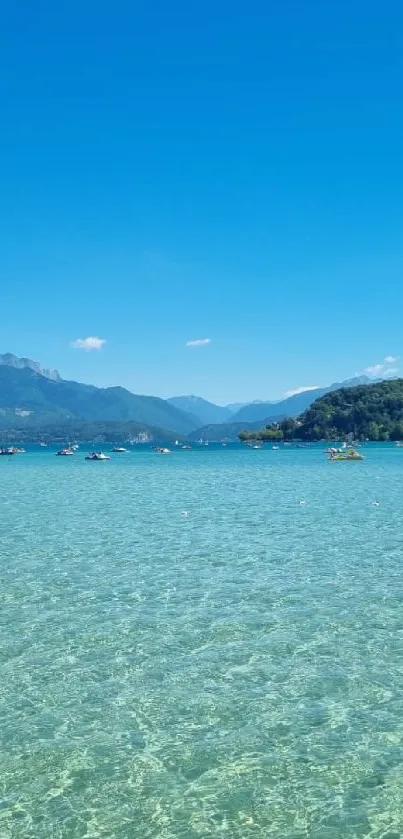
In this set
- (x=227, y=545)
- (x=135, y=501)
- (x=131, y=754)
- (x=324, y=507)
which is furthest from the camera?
(x=135, y=501)

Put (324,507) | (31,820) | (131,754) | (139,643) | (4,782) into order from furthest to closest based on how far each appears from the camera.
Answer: (324,507), (139,643), (131,754), (4,782), (31,820)

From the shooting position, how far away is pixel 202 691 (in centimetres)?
1708

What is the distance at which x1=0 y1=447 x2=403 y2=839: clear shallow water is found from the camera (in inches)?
468

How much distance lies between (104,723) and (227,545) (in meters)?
23.4

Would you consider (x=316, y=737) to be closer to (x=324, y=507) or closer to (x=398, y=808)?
(x=398, y=808)

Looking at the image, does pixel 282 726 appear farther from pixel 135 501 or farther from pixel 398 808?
pixel 135 501

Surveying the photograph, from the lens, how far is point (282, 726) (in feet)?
49.0

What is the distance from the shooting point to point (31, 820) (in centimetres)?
1156

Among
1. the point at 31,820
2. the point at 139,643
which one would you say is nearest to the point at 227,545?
the point at 139,643

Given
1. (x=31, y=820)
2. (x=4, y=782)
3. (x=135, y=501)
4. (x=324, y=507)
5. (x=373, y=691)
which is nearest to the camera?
(x=31, y=820)

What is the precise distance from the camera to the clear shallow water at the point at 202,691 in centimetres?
1188

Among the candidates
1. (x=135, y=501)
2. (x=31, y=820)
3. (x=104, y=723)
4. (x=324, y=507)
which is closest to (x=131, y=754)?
(x=104, y=723)

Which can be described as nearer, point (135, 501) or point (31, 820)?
point (31, 820)

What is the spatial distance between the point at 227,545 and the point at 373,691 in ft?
71.9
